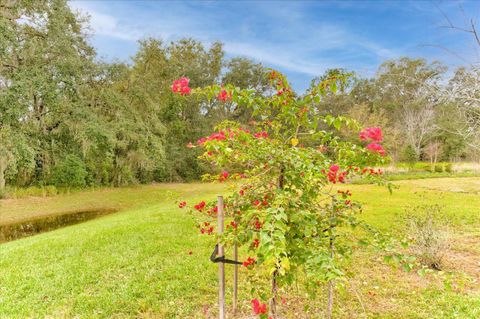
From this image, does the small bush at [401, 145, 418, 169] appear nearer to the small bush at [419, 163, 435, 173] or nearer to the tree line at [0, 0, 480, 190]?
the tree line at [0, 0, 480, 190]

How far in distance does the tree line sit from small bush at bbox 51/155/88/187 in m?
0.04

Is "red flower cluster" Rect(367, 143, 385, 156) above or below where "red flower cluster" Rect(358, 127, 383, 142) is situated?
below

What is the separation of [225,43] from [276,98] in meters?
22.0

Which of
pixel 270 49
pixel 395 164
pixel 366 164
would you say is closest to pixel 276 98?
pixel 366 164

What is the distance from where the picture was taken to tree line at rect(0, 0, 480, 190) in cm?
1032

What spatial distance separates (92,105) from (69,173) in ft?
11.0

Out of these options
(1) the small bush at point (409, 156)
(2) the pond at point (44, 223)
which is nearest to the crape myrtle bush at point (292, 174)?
(2) the pond at point (44, 223)

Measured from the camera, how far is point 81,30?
1359 centimetres

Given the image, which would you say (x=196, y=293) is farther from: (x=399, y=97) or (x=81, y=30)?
(x=399, y=97)

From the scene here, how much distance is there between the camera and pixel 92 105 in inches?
541

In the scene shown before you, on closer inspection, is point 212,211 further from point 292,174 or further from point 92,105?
point 92,105

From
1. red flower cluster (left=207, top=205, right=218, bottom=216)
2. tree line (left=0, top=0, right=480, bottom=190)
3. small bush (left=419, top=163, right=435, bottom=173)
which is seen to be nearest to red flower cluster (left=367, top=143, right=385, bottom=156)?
red flower cluster (left=207, top=205, right=218, bottom=216)

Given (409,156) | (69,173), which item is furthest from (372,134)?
(409,156)

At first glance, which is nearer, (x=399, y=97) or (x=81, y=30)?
(x=81, y=30)
